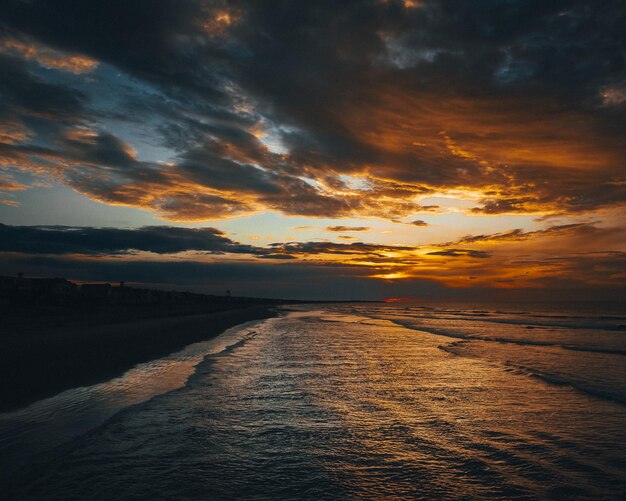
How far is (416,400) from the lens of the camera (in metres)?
12.2

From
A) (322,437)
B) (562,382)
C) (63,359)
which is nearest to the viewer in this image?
(322,437)

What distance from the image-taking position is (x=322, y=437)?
8.77 m

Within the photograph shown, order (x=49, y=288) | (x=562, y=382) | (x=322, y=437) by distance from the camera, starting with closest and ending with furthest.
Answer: (x=322, y=437) → (x=562, y=382) → (x=49, y=288)

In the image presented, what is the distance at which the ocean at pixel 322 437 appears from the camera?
6426mm

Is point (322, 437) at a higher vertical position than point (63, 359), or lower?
higher

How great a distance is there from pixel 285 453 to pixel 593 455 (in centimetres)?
583

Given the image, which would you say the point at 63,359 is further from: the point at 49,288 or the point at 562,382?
the point at 49,288

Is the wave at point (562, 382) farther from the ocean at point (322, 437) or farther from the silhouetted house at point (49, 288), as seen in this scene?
the silhouetted house at point (49, 288)

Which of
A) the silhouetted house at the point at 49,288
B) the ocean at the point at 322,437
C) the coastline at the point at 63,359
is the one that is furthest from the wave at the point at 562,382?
the silhouetted house at the point at 49,288

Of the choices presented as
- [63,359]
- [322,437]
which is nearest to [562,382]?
[322,437]

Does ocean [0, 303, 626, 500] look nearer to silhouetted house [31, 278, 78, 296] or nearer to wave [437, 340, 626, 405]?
wave [437, 340, 626, 405]

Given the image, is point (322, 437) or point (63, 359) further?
point (63, 359)

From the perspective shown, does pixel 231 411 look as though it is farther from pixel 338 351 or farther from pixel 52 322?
pixel 52 322

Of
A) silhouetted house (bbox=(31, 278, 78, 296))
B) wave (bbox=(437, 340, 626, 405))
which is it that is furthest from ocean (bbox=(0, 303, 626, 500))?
silhouetted house (bbox=(31, 278, 78, 296))
